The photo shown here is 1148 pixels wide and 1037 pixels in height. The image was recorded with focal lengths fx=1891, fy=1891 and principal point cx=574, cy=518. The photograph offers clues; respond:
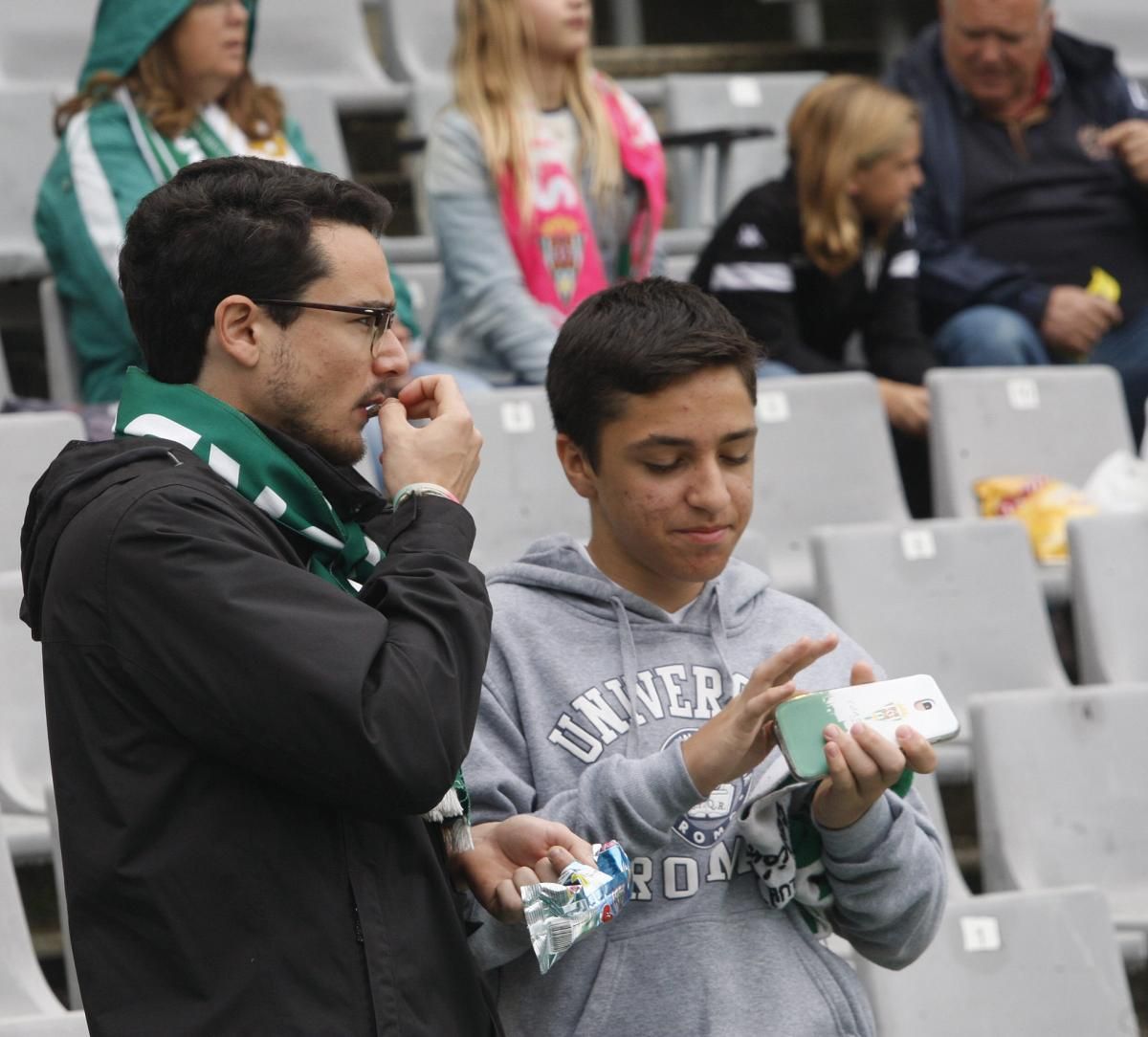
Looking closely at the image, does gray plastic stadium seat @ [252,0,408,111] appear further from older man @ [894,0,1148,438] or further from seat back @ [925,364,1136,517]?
seat back @ [925,364,1136,517]

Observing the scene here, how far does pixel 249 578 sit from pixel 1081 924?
150 centimetres

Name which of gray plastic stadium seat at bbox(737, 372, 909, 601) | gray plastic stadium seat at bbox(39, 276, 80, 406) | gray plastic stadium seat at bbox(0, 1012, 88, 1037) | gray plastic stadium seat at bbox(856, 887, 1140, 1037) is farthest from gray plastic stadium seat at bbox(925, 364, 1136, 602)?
gray plastic stadium seat at bbox(0, 1012, 88, 1037)

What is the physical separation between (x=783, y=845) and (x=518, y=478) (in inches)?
69.5

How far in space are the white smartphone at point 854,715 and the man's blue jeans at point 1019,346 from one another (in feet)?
8.55

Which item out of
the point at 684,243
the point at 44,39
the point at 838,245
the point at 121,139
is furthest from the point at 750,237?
the point at 44,39

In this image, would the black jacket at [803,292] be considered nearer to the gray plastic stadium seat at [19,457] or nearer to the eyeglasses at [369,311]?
the gray plastic stadium seat at [19,457]

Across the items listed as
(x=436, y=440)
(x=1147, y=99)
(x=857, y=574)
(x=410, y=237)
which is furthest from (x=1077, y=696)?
(x=410, y=237)

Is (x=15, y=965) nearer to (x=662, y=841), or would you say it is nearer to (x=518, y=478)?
(x=662, y=841)

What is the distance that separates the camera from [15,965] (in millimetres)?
2258

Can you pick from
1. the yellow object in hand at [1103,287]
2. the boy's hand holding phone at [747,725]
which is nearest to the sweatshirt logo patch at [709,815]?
the boy's hand holding phone at [747,725]

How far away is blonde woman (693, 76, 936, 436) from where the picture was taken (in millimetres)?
3764

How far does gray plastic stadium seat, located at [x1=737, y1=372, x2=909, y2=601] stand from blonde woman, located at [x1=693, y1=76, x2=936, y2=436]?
9.6 inches

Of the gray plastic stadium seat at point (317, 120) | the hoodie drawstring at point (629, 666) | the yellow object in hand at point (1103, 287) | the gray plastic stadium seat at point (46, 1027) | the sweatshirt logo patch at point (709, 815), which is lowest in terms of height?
the gray plastic stadium seat at point (46, 1027)

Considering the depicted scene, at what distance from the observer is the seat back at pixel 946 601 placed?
3.04 m
